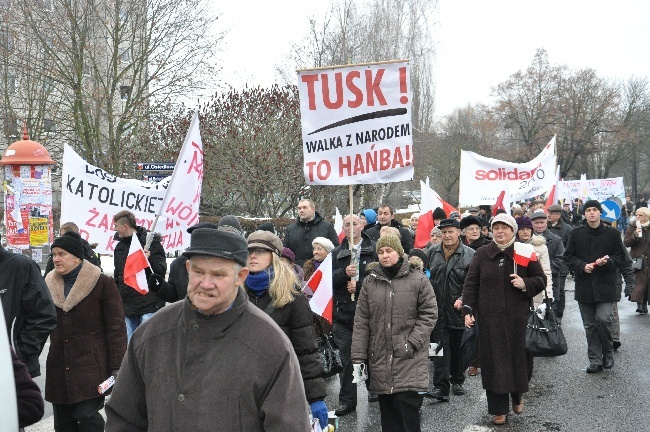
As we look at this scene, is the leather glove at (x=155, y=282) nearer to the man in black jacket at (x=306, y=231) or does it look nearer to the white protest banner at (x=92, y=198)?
the white protest banner at (x=92, y=198)

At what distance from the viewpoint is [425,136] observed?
44.2m

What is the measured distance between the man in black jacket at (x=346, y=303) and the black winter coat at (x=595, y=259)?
2.76m

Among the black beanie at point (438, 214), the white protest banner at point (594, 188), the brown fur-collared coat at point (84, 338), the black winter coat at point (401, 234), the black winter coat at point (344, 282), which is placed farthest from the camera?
the white protest banner at point (594, 188)

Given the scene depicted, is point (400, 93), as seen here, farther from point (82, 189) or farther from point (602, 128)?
point (602, 128)

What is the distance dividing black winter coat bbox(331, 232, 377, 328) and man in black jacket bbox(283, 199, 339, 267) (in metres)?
1.77

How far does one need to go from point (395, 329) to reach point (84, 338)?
227cm

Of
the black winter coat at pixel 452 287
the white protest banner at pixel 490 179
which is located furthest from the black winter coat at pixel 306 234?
the white protest banner at pixel 490 179

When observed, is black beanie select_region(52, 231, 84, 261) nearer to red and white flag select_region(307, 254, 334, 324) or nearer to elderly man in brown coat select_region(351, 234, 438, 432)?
red and white flag select_region(307, 254, 334, 324)

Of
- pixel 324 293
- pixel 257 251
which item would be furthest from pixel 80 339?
pixel 324 293

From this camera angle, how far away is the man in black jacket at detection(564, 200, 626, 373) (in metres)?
8.91

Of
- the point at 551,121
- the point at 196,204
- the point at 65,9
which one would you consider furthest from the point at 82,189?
the point at 551,121

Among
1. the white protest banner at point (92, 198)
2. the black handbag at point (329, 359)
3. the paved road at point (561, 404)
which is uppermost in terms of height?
the white protest banner at point (92, 198)

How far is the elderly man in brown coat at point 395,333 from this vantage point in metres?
5.81

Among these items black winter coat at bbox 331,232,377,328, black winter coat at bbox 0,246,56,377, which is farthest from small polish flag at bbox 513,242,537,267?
black winter coat at bbox 0,246,56,377
